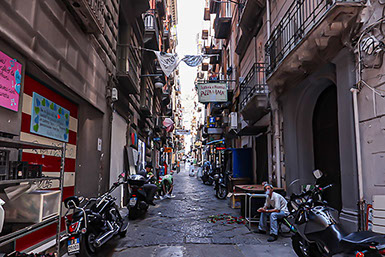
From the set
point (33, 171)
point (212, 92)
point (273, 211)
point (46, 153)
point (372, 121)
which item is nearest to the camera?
point (33, 171)

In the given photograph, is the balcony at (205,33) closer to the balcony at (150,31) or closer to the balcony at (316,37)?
the balcony at (150,31)

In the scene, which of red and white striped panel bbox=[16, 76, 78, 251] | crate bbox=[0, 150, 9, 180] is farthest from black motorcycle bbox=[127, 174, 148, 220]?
crate bbox=[0, 150, 9, 180]

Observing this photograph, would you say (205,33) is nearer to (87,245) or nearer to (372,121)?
(372,121)

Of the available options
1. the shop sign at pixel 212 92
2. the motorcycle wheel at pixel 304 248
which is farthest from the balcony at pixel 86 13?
the shop sign at pixel 212 92

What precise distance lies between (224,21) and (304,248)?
728 inches

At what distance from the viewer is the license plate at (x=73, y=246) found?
415 centimetres

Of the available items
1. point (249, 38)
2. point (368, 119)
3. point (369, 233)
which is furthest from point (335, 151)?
point (249, 38)

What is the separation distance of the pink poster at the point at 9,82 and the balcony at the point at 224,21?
1812cm

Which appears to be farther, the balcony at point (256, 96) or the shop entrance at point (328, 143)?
the balcony at point (256, 96)

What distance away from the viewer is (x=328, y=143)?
25.2ft

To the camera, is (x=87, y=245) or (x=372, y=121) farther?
(x=372, y=121)

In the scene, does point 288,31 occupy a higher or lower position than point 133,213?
higher

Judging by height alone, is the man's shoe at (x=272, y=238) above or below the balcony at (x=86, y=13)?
below

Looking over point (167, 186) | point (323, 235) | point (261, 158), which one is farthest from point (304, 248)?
point (167, 186)
